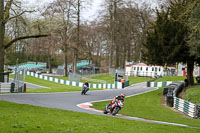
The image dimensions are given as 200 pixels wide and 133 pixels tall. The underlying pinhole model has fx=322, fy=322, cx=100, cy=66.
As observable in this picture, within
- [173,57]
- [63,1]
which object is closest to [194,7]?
[173,57]

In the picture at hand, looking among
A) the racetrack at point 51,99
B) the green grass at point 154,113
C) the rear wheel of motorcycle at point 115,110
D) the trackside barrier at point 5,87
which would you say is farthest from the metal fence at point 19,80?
the rear wheel of motorcycle at point 115,110

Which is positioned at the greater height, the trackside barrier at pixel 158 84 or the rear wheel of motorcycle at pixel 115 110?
the trackside barrier at pixel 158 84

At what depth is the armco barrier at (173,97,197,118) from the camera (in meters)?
19.8

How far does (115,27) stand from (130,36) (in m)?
4.99

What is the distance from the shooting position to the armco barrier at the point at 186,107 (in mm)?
19822

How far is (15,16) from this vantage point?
86.1 ft

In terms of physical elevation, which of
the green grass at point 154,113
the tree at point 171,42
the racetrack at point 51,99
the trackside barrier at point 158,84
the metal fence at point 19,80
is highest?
the tree at point 171,42

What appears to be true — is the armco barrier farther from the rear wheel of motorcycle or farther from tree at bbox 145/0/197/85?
tree at bbox 145/0/197/85

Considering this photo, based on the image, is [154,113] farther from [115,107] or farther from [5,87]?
[5,87]

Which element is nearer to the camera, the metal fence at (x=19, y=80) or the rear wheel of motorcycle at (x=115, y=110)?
the rear wheel of motorcycle at (x=115, y=110)

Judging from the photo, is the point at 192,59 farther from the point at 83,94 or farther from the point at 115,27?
the point at 115,27

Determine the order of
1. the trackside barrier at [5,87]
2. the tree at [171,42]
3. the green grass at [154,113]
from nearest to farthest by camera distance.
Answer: the green grass at [154,113], the trackside barrier at [5,87], the tree at [171,42]

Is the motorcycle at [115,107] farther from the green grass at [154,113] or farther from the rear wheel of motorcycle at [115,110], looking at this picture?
the green grass at [154,113]

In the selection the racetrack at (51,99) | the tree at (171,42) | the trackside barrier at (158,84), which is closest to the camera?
the racetrack at (51,99)
